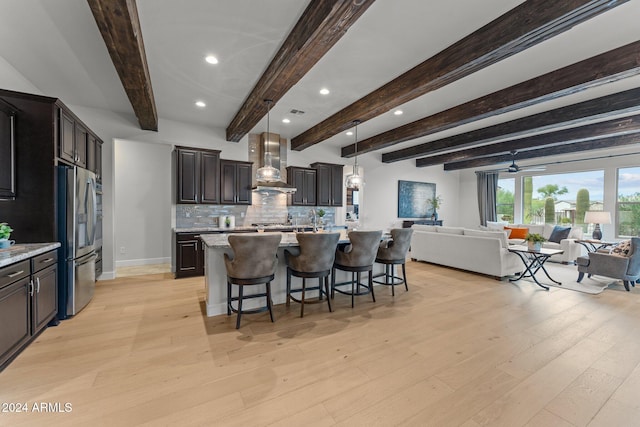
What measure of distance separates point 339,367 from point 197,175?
14.8 ft

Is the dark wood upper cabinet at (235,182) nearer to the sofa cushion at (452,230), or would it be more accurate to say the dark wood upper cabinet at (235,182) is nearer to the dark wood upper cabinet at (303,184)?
the dark wood upper cabinet at (303,184)

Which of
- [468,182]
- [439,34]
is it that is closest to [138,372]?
[439,34]

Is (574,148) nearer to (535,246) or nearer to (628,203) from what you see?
(628,203)

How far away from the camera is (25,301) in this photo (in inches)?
94.0

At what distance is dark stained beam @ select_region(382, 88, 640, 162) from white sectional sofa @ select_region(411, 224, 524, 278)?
79.5 inches

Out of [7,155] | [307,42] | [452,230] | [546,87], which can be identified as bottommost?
[452,230]

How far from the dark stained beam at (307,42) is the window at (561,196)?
890cm

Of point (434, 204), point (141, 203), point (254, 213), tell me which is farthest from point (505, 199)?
point (141, 203)

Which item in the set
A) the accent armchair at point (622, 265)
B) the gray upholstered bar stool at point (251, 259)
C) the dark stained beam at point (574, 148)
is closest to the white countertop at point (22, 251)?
the gray upholstered bar stool at point (251, 259)

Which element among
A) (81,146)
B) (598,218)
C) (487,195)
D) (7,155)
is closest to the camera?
(7,155)

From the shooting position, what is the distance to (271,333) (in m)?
2.80

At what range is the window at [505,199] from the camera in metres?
9.20

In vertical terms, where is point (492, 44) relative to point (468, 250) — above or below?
above

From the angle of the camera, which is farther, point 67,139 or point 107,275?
point 107,275
